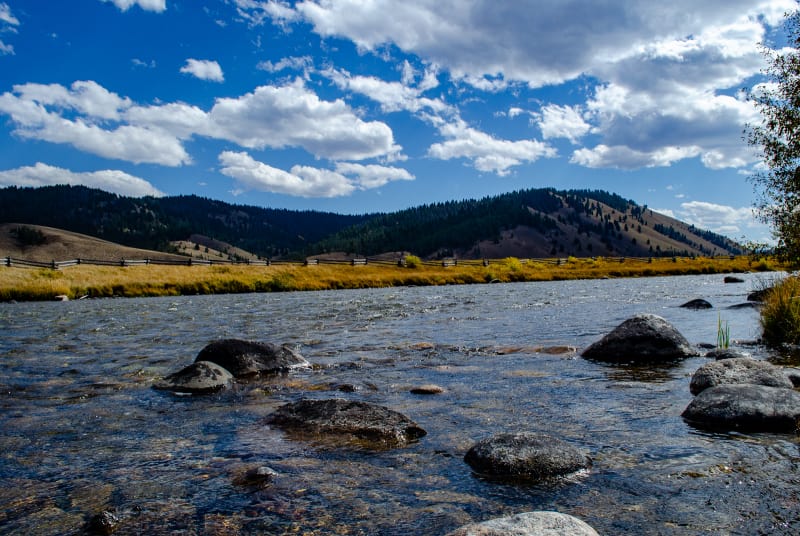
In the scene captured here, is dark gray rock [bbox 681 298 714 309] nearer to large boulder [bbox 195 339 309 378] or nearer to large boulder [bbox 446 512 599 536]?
large boulder [bbox 195 339 309 378]

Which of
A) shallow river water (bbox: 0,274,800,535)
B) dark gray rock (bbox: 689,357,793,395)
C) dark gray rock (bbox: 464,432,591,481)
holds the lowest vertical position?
shallow river water (bbox: 0,274,800,535)

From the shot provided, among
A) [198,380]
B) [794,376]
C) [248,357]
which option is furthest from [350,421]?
[794,376]

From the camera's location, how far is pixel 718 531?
15.5ft

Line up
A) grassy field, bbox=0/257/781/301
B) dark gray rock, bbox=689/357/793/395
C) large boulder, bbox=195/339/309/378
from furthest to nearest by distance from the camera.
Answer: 1. grassy field, bbox=0/257/781/301
2. large boulder, bbox=195/339/309/378
3. dark gray rock, bbox=689/357/793/395

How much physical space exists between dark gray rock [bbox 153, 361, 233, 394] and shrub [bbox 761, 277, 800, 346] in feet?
49.0

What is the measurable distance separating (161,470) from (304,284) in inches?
2002

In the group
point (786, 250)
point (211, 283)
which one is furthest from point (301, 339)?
point (211, 283)

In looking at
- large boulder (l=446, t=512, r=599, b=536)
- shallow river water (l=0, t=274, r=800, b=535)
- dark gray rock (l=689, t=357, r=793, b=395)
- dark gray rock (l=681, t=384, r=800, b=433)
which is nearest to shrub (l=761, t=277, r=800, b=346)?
shallow river water (l=0, t=274, r=800, b=535)

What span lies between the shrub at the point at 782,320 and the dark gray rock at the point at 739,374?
6.61 m

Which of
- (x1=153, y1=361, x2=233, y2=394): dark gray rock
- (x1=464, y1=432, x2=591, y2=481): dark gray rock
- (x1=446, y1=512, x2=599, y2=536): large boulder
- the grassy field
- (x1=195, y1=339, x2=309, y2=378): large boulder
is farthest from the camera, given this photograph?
the grassy field

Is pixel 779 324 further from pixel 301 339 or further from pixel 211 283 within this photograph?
pixel 211 283

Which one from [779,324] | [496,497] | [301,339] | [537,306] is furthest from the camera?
[537,306]

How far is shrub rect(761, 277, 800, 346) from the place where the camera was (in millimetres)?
14969

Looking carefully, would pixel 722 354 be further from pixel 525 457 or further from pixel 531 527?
pixel 531 527
